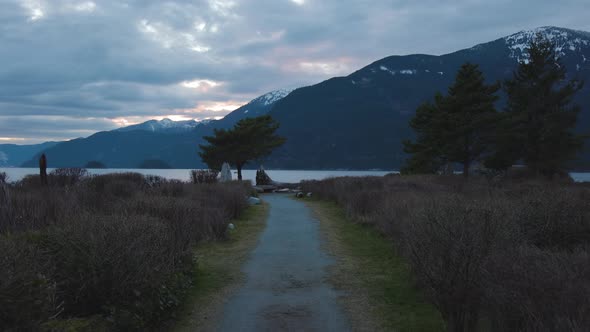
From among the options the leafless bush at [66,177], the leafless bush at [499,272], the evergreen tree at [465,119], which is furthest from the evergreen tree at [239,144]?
the leafless bush at [499,272]

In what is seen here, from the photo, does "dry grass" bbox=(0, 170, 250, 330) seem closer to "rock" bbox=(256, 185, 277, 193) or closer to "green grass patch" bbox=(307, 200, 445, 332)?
"green grass patch" bbox=(307, 200, 445, 332)

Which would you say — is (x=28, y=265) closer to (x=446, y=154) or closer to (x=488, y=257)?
(x=488, y=257)

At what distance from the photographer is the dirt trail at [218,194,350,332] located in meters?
6.25

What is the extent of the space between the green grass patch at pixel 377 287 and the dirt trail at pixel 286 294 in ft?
1.06

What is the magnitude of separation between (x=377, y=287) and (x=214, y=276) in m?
3.33

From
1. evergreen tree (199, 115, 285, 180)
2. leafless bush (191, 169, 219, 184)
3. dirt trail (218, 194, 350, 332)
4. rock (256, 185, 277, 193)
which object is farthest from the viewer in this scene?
evergreen tree (199, 115, 285, 180)

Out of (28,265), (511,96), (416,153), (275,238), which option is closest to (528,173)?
(511,96)

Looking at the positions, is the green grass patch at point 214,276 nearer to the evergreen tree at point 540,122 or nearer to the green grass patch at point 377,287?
the green grass patch at point 377,287

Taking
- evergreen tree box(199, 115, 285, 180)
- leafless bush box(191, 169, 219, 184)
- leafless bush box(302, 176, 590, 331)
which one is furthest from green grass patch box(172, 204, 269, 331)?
evergreen tree box(199, 115, 285, 180)

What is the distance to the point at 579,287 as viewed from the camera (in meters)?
3.97

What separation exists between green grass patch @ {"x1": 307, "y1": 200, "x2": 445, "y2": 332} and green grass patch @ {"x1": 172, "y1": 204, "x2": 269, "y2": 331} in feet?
6.88

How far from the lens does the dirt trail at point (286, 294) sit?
20.5 feet

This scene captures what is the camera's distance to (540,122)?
33625mm

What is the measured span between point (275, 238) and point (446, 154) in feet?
83.2
